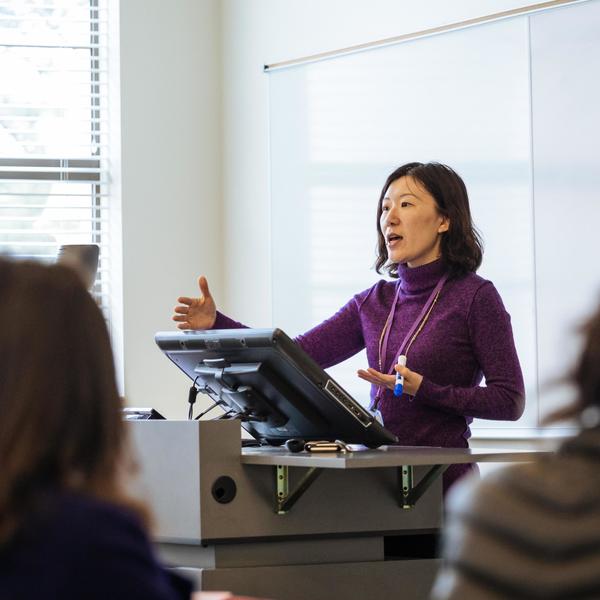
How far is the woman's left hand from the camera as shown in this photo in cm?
241

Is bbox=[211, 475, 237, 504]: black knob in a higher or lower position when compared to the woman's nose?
lower

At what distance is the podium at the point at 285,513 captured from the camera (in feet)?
7.45

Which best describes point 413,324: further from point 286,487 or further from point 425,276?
point 286,487

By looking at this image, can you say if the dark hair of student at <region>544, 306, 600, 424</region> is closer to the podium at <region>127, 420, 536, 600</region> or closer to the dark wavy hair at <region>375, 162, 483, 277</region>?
the podium at <region>127, 420, 536, 600</region>

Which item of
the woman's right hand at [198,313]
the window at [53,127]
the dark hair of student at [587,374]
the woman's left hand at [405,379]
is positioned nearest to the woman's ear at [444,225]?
the woman's left hand at [405,379]

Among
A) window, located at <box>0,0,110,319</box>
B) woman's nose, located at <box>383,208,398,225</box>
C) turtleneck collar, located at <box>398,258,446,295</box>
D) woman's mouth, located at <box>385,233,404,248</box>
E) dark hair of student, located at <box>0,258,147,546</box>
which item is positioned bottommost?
dark hair of student, located at <box>0,258,147,546</box>

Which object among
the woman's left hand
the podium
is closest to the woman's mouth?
the woman's left hand

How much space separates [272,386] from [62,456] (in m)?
1.28

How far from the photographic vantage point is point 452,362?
2.65 m

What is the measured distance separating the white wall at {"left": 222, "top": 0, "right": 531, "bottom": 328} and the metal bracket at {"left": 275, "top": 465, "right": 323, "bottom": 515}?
2209mm

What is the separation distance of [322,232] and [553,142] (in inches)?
40.8

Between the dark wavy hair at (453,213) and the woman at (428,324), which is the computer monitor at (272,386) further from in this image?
the dark wavy hair at (453,213)

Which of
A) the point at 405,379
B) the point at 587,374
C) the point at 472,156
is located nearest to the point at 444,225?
the point at 405,379

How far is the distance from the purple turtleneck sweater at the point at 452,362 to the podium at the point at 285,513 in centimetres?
17
